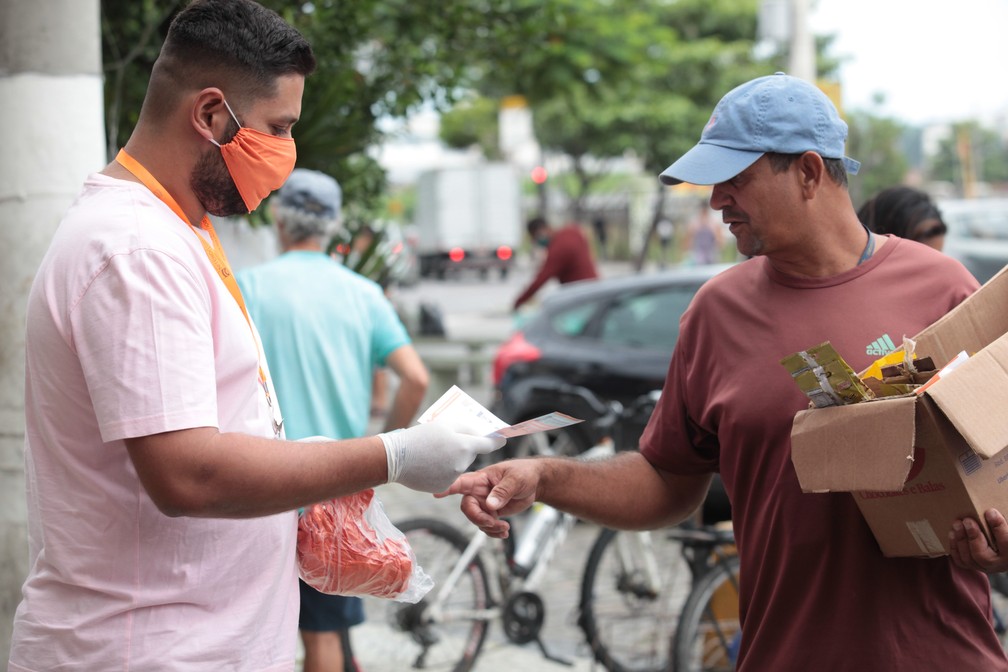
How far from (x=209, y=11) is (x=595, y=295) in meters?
6.49

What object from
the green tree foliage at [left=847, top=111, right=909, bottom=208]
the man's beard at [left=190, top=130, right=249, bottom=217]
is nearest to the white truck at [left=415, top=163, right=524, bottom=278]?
the green tree foliage at [left=847, top=111, right=909, bottom=208]

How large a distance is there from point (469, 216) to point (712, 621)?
107 feet

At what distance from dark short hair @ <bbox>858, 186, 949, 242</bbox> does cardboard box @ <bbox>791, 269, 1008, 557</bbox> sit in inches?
80.1

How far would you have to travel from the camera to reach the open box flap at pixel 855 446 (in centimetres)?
212

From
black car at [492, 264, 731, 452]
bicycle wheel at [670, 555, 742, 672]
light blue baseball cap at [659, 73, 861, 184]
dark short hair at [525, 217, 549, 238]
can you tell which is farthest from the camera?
dark short hair at [525, 217, 549, 238]

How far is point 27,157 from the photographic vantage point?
3.73 metres

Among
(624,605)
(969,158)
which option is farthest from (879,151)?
(624,605)

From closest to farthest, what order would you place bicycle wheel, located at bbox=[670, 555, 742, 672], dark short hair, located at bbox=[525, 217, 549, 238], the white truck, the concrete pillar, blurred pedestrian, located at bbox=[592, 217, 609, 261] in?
1. the concrete pillar
2. bicycle wheel, located at bbox=[670, 555, 742, 672]
3. dark short hair, located at bbox=[525, 217, 549, 238]
4. the white truck
5. blurred pedestrian, located at bbox=[592, 217, 609, 261]

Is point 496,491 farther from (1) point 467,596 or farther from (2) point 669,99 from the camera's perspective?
(2) point 669,99

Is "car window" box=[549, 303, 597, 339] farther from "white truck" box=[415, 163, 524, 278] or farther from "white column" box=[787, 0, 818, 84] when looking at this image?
"white truck" box=[415, 163, 524, 278]

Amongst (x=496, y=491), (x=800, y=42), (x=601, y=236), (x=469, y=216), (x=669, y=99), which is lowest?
(x=601, y=236)

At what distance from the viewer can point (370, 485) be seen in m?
2.12

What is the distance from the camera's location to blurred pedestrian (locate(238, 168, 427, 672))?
4262mm

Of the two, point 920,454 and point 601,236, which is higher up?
point 920,454
